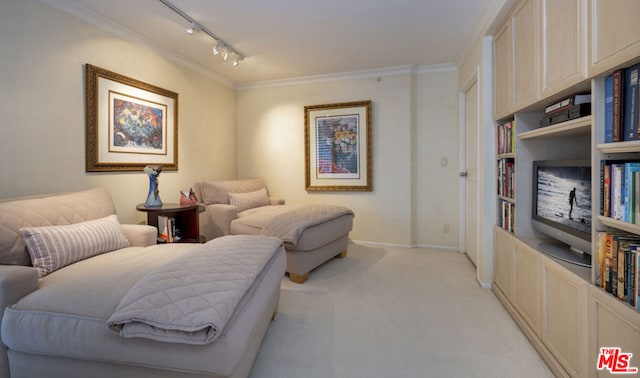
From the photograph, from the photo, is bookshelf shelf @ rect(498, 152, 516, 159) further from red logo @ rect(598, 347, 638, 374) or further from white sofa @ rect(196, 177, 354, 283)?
white sofa @ rect(196, 177, 354, 283)

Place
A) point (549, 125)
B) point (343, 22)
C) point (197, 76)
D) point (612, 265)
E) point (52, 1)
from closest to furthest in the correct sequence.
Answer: point (612, 265), point (549, 125), point (52, 1), point (343, 22), point (197, 76)

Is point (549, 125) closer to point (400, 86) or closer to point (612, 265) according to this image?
point (612, 265)

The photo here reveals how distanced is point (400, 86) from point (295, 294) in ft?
9.88

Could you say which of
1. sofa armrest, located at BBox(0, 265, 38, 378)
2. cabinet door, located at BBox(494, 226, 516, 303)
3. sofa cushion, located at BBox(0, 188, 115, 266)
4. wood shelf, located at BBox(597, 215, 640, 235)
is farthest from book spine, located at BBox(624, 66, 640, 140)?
sofa cushion, located at BBox(0, 188, 115, 266)

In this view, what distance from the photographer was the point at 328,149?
172 inches

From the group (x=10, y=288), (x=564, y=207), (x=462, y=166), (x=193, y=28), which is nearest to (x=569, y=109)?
(x=564, y=207)

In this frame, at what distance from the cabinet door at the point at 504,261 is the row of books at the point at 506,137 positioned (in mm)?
640

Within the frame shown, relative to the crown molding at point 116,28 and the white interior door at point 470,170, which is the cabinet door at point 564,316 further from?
the crown molding at point 116,28

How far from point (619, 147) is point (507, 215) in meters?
1.28

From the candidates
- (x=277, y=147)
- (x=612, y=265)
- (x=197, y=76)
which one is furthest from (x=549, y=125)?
(x=197, y=76)

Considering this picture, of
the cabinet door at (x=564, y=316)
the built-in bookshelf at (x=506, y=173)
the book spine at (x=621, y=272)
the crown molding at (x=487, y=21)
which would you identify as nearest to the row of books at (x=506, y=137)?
the built-in bookshelf at (x=506, y=173)

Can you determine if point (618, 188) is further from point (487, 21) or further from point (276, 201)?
point (276, 201)

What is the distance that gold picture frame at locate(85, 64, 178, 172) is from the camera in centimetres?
263

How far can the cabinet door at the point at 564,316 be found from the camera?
1.35 m
